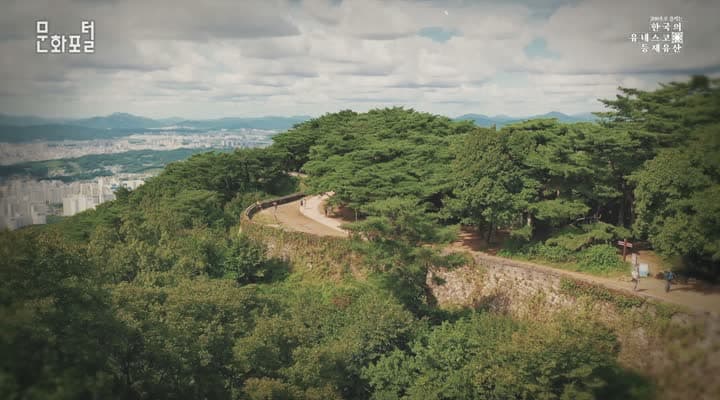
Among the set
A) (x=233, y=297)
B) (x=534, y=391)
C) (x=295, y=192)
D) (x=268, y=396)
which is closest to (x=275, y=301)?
(x=233, y=297)

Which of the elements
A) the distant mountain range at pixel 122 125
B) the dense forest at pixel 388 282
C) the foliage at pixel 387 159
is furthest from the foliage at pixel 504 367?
the distant mountain range at pixel 122 125

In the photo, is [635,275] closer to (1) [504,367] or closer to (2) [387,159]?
(1) [504,367]

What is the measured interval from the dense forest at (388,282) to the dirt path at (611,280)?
94cm

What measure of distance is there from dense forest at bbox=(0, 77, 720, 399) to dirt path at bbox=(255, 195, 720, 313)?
3.08 feet

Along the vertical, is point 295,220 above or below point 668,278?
below

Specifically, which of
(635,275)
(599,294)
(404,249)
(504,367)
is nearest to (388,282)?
(404,249)

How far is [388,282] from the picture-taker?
16.9 m

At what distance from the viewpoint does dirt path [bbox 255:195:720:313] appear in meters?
13.8

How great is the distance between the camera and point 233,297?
15.3 meters

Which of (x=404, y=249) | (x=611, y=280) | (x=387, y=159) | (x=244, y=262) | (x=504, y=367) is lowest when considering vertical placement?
(x=504, y=367)

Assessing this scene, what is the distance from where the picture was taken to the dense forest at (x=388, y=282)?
36.1ft

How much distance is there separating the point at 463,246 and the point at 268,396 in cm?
1180

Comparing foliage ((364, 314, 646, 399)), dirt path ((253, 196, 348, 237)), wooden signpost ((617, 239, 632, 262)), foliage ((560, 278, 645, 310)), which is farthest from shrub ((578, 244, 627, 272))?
dirt path ((253, 196, 348, 237))

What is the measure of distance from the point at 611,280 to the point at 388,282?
7.16m
